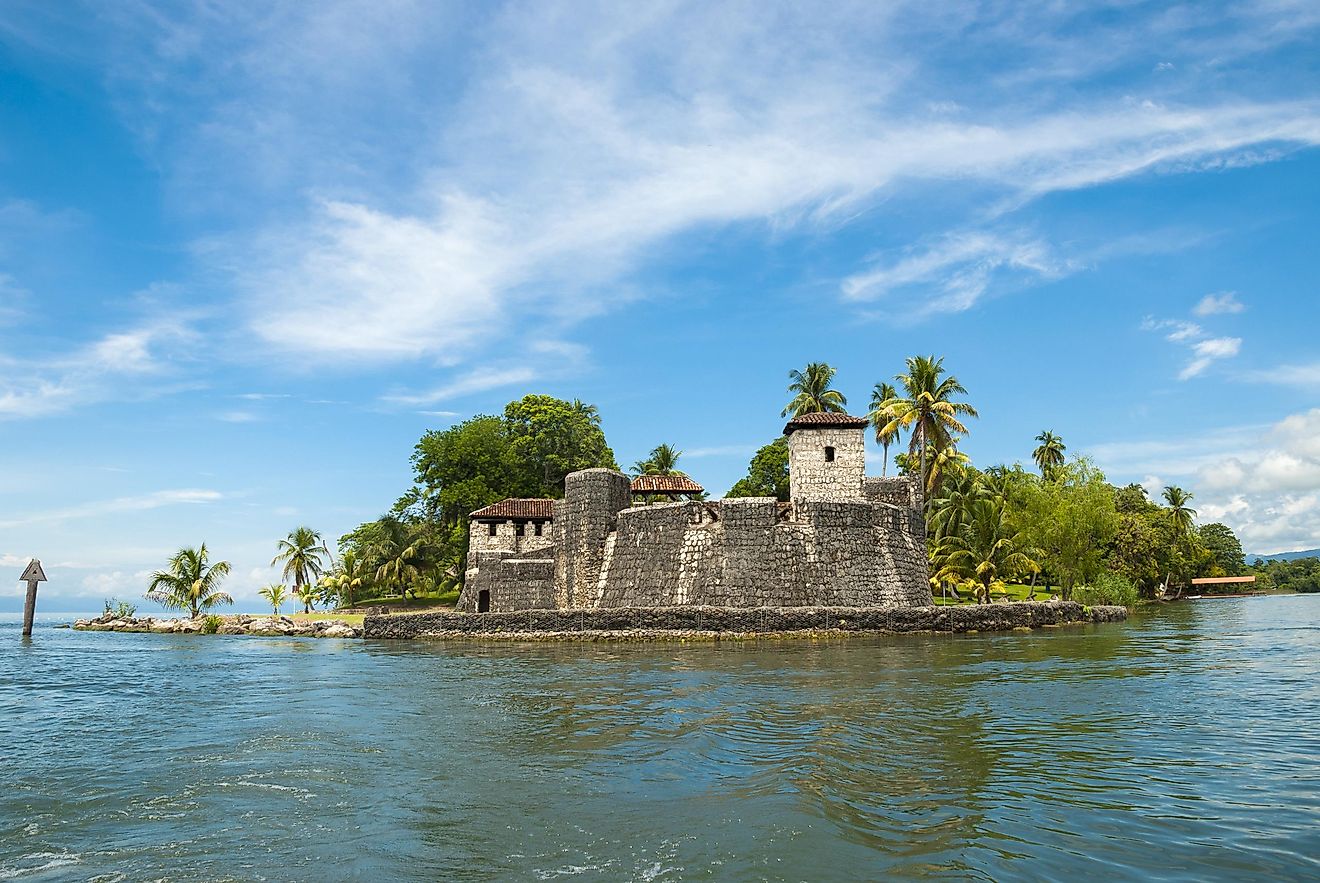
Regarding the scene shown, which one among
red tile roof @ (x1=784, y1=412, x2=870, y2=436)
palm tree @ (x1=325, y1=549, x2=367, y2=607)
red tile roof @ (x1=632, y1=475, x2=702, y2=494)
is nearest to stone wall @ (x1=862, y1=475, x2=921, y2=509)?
red tile roof @ (x1=784, y1=412, x2=870, y2=436)

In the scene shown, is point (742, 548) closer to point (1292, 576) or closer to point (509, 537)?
point (509, 537)

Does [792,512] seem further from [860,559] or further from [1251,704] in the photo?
[1251,704]

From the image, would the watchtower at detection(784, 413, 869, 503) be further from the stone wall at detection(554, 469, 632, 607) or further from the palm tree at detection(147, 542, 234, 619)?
the palm tree at detection(147, 542, 234, 619)

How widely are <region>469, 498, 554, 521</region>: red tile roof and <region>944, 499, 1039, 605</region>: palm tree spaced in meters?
18.7

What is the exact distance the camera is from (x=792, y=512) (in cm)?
2922

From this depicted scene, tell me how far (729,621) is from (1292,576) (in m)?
92.0

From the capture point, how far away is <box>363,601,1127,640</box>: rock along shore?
2617cm

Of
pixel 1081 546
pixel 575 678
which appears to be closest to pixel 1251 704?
pixel 575 678

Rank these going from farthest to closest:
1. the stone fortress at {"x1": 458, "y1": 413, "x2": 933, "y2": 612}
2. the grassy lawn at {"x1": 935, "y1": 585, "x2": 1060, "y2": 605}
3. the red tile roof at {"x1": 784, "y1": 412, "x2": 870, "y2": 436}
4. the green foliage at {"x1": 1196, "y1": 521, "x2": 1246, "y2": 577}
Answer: the green foliage at {"x1": 1196, "y1": 521, "x2": 1246, "y2": 577} → the grassy lawn at {"x1": 935, "y1": 585, "x2": 1060, "y2": 605} → the red tile roof at {"x1": 784, "y1": 412, "x2": 870, "y2": 436} → the stone fortress at {"x1": 458, "y1": 413, "x2": 933, "y2": 612}

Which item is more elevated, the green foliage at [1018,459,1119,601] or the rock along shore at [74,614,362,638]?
the green foliage at [1018,459,1119,601]

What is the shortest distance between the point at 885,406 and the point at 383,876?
39449 mm

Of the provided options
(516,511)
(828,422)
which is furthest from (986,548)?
(516,511)

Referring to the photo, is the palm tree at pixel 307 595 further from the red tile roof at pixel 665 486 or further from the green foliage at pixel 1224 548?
the green foliage at pixel 1224 548

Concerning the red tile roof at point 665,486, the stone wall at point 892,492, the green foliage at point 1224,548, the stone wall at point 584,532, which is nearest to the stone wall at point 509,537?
the stone wall at point 584,532
